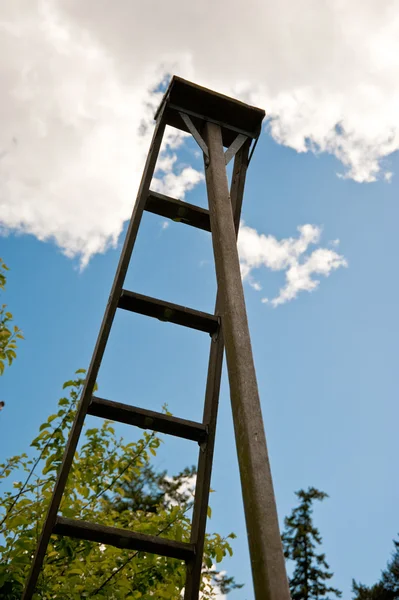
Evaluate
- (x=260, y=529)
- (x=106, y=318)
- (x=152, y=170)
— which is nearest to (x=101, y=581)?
(x=106, y=318)

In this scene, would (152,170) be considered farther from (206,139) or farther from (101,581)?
(101,581)

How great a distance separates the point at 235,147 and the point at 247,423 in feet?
6.39

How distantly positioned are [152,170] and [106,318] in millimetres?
964

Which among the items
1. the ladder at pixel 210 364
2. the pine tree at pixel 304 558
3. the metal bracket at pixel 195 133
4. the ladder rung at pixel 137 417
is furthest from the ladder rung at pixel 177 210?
the pine tree at pixel 304 558

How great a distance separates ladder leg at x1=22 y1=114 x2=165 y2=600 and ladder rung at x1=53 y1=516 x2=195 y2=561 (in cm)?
8

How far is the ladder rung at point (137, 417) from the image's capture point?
Answer: 2.81m

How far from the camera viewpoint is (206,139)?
330 cm

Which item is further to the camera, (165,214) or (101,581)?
(165,214)

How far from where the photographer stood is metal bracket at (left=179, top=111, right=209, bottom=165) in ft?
10.5

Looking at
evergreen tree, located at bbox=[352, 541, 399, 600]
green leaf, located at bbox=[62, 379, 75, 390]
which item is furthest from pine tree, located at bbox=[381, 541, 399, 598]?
green leaf, located at bbox=[62, 379, 75, 390]

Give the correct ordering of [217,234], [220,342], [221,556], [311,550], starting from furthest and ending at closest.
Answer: [311,550], [221,556], [220,342], [217,234]

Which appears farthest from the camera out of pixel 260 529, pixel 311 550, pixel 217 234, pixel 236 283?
pixel 311 550

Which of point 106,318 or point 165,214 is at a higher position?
point 165,214

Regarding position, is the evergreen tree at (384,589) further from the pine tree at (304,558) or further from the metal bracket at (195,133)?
the metal bracket at (195,133)
